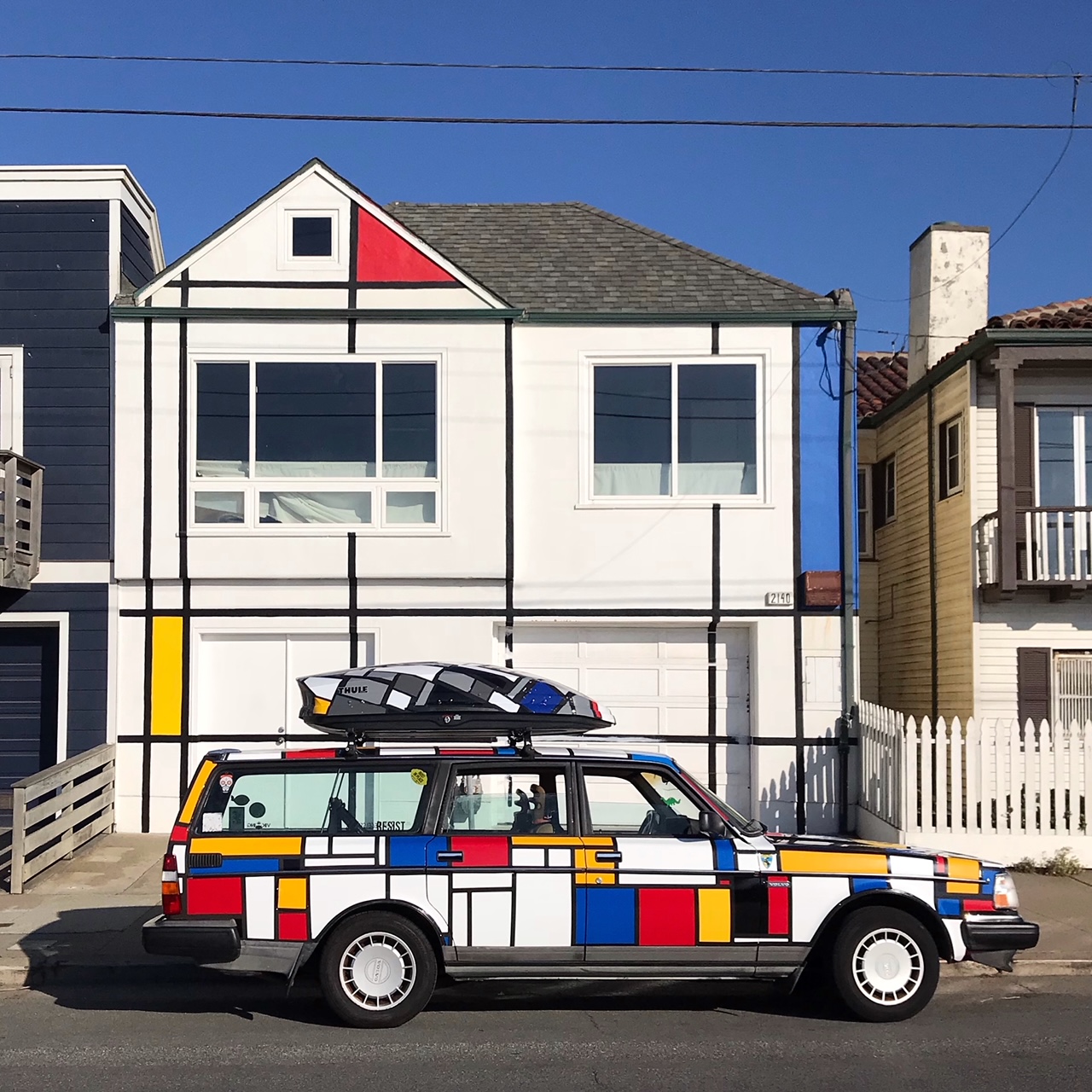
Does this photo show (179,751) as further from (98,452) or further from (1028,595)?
(1028,595)

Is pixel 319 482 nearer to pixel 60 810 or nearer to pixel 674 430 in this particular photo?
pixel 674 430

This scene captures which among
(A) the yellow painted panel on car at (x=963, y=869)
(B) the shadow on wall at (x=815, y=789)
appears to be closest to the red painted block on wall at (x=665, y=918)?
(A) the yellow painted panel on car at (x=963, y=869)

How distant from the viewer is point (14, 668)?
14117 mm

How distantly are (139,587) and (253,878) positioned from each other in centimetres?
712

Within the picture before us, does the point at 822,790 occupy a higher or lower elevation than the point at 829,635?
lower

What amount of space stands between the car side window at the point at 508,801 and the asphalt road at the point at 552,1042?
1122mm

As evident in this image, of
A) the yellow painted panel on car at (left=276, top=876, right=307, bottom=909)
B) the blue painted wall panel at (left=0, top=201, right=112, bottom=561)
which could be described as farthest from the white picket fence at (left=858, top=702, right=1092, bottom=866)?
the blue painted wall panel at (left=0, top=201, right=112, bottom=561)

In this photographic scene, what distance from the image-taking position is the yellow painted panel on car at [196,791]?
741 centimetres

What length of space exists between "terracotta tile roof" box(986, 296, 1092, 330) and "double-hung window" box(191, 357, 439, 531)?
665cm

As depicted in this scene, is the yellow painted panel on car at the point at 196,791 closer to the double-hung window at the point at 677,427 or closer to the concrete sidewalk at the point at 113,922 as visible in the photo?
the concrete sidewalk at the point at 113,922

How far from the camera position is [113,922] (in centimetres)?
984

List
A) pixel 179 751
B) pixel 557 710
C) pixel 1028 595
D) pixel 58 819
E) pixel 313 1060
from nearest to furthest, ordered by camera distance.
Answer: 1. pixel 313 1060
2. pixel 557 710
3. pixel 58 819
4. pixel 179 751
5. pixel 1028 595

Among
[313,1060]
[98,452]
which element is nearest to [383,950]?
[313,1060]

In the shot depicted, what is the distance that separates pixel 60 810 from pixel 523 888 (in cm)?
676
